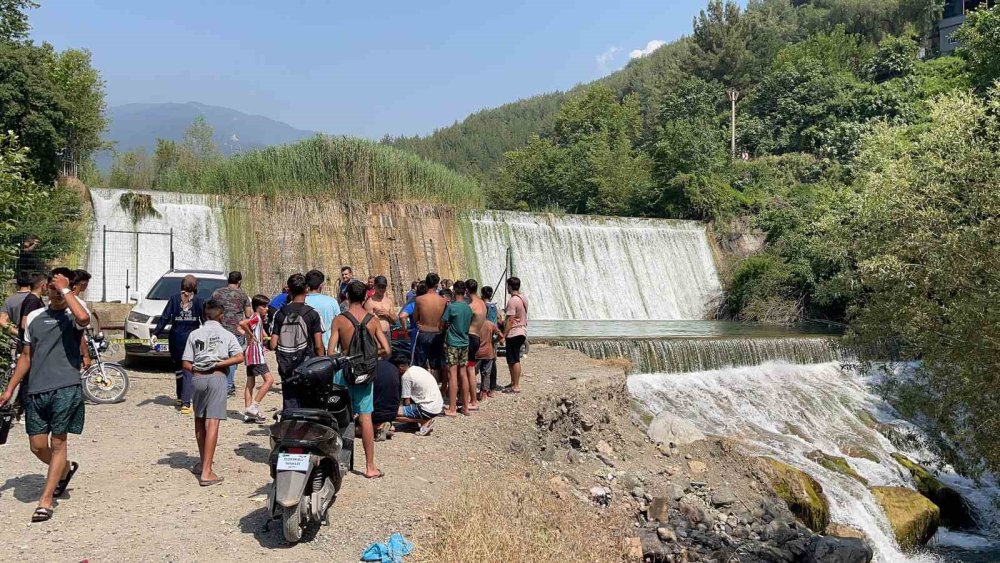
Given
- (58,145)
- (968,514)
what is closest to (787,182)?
(968,514)

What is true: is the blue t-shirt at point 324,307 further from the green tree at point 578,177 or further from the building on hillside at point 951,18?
the building on hillside at point 951,18

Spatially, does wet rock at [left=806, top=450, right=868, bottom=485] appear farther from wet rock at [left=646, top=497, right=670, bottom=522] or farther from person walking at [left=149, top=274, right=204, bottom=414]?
person walking at [left=149, top=274, right=204, bottom=414]

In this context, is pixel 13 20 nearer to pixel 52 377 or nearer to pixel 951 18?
pixel 52 377

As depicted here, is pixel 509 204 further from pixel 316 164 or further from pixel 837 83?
pixel 316 164

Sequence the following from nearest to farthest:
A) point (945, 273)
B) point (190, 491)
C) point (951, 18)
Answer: point (190, 491) → point (945, 273) → point (951, 18)

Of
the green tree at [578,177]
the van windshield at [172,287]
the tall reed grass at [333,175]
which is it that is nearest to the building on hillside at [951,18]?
the green tree at [578,177]

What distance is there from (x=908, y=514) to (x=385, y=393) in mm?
7971

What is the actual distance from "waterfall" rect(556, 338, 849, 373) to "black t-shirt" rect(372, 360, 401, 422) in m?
8.35

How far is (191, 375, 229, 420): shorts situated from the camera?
6.35m

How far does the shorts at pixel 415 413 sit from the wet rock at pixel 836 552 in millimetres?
4686

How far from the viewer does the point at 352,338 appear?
664 cm

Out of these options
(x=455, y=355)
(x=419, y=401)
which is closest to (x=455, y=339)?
(x=455, y=355)

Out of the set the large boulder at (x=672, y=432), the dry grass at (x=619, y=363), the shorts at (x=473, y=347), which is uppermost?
the shorts at (x=473, y=347)

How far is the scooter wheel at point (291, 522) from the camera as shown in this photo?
527 cm
